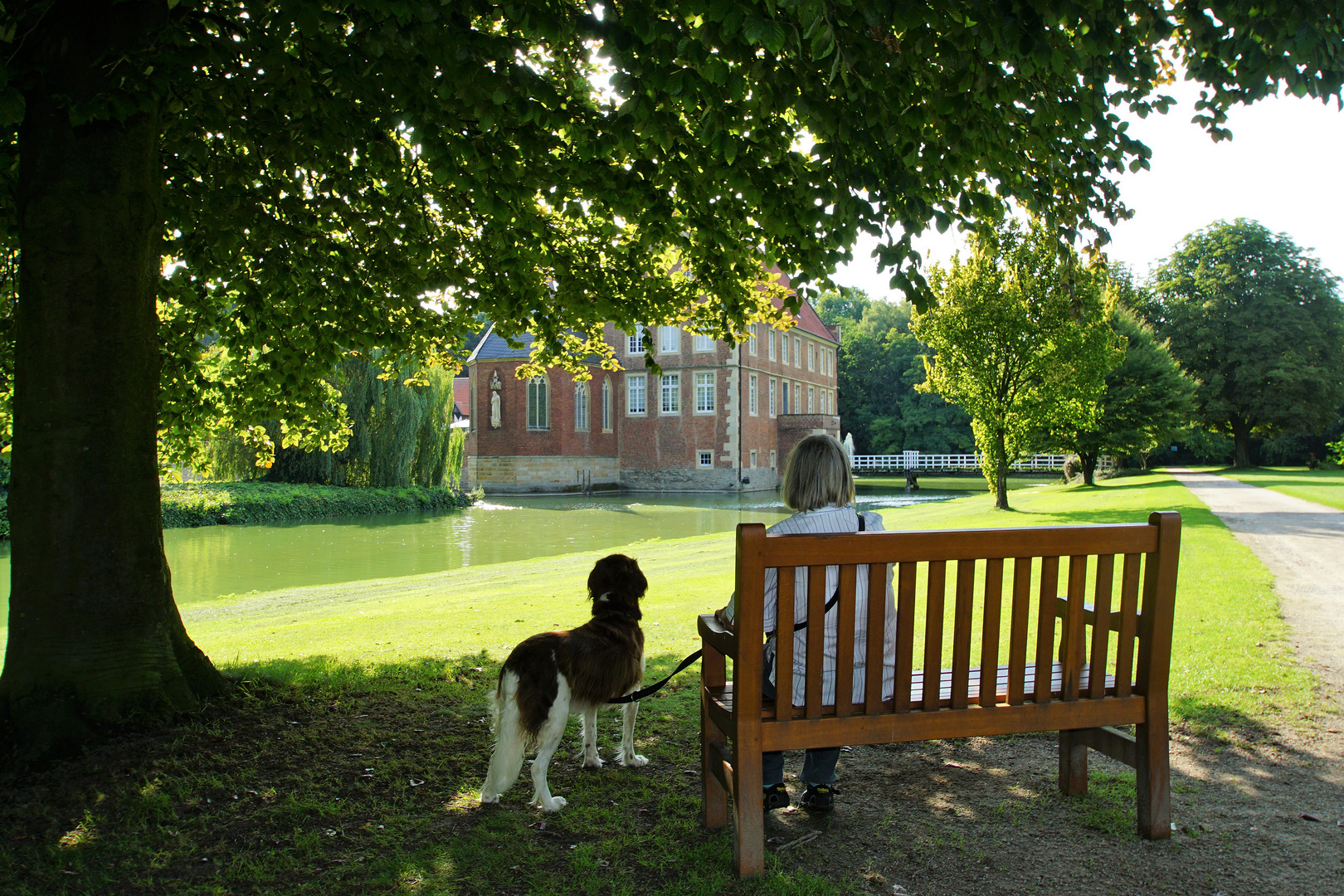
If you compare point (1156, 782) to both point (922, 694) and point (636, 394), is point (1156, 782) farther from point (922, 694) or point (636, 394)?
point (636, 394)

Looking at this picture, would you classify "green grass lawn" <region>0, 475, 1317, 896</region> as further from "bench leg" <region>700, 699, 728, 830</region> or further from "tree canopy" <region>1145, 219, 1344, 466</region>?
"tree canopy" <region>1145, 219, 1344, 466</region>

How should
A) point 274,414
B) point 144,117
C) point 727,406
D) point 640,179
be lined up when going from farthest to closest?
point 727,406
point 274,414
point 640,179
point 144,117

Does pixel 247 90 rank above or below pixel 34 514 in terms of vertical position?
above

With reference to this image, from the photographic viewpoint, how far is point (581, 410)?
47344 mm

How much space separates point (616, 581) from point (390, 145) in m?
3.15

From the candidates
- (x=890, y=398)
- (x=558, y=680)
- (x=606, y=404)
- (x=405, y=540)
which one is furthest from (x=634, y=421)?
(x=558, y=680)

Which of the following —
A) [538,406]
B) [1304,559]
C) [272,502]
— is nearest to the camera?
[1304,559]

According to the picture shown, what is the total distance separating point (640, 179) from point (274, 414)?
14.9ft

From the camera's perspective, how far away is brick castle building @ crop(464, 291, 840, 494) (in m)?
46.0

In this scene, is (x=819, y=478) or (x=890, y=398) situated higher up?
(x=890, y=398)

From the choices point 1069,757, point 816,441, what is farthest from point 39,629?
point 1069,757

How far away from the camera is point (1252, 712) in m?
4.64

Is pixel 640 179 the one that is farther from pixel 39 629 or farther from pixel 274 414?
pixel 274 414

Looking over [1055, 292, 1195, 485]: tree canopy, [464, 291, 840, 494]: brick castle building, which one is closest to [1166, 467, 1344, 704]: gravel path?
[1055, 292, 1195, 485]: tree canopy
